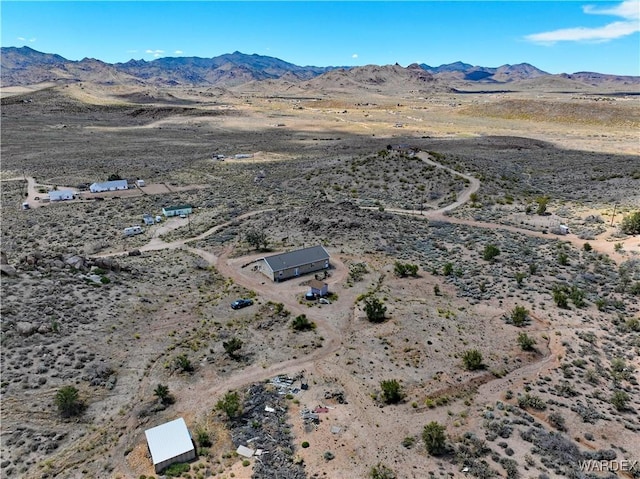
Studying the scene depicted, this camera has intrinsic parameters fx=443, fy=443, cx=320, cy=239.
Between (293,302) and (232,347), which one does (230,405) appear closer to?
(232,347)

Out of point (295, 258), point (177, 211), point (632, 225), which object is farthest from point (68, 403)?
point (632, 225)

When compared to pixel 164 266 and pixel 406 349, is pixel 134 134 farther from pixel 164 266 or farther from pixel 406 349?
pixel 406 349

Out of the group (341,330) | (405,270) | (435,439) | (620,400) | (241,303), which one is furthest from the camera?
(405,270)

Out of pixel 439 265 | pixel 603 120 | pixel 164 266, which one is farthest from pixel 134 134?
pixel 603 120

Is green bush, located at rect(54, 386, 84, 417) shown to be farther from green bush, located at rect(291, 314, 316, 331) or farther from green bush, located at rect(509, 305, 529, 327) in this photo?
green bush, located at rect(509, 305, 529, 327)

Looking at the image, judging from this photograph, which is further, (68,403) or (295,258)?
(295,258)

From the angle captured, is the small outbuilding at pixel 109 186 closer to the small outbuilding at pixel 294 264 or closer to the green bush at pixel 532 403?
the small outbuilding at pixel 294 264
